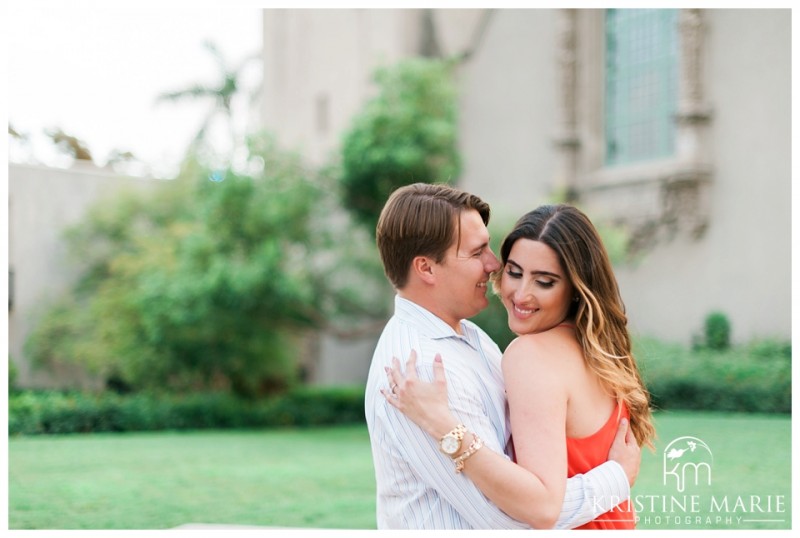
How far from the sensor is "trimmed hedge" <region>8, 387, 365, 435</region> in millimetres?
14266

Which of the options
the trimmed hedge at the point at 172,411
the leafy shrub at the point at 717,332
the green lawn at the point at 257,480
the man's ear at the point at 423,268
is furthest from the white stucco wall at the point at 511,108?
the man's ear at the point at 423,268

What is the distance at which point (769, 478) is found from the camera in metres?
7.45

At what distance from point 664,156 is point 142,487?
9450 millimetres

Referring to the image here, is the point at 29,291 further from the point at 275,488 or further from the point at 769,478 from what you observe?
the point at 769,478

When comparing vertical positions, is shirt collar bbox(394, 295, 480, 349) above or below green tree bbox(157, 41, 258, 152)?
below

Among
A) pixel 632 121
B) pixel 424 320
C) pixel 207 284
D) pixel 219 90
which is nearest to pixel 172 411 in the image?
pixel 207 284

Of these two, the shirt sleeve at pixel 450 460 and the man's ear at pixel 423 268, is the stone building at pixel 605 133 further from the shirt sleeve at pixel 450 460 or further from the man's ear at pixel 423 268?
the shirt sleeve at pixel 450 460

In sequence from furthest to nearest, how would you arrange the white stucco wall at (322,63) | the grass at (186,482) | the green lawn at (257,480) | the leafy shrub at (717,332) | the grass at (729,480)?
1. the white stucco wall at (322,63)
2. the leafy shrub at (717,332)
3. the grass at (186,482)
4. the green lawn at (257,480)
5. the grass at (729,480)

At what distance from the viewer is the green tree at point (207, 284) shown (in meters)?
13.8

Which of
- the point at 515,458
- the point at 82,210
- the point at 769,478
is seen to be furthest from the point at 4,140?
the point at 82,210

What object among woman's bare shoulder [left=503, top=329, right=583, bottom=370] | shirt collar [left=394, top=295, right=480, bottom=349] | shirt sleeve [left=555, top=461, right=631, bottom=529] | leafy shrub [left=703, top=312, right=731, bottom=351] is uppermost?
shirt collar [left=394, top=295, right=480, bottom=349]

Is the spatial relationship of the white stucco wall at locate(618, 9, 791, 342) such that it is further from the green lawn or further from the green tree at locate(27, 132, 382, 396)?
the green tree at locate(27, 132, 382, 396)

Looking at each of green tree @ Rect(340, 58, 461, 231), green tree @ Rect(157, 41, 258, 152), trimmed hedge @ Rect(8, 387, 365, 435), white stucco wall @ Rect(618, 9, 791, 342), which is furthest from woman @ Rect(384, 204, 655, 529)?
green tree @ Rect(157, 41, 258, 152)

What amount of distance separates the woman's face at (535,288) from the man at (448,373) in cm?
8
